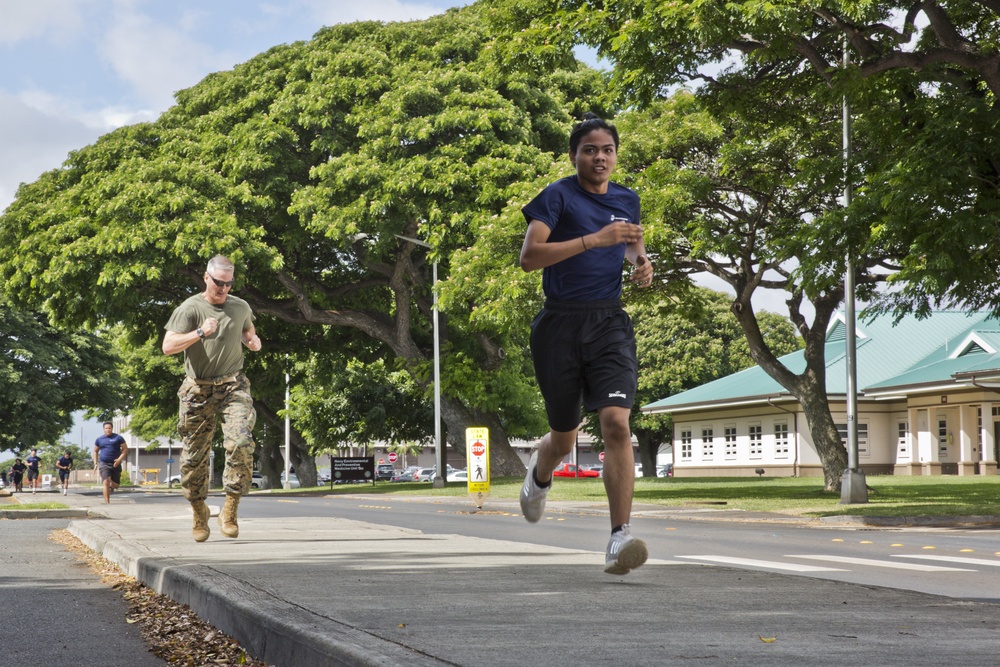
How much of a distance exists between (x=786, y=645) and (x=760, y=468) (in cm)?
4994

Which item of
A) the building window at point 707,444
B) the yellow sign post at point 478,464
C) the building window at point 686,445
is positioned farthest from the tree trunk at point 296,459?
the yellow sign post at point 478,464

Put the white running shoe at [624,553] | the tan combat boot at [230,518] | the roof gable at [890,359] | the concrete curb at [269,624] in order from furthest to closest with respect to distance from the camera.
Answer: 1. the roof gable at [890,359]
2. the tan combat boot at [230,518]
3. the white running shoe at [624,553]
4. the concrete curb at [269,624]

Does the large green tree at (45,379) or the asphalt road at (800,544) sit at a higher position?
the large green tree at (45,379)

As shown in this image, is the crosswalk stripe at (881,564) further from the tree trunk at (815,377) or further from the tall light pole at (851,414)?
the tree trunk at (815,377)

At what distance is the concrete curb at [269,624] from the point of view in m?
3.63

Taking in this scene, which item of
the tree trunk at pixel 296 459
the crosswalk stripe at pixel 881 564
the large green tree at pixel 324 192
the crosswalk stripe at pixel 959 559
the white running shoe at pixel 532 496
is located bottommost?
the tree trunk at pixel 296 459

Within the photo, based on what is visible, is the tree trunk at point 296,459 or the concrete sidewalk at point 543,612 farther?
the tree trunk at point 296,459

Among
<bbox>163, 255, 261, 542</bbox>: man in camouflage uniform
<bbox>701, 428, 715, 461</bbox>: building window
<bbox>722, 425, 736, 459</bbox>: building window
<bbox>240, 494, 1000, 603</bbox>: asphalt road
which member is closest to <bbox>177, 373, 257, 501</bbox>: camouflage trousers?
<bbox>163, 255, 261, 542</bbox>: man in camouflage uniform

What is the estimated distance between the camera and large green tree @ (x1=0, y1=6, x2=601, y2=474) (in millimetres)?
30469

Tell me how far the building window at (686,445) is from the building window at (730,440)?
10.7ft

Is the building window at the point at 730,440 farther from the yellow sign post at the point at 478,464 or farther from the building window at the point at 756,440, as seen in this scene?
the yellow sign post at the point at 478,464

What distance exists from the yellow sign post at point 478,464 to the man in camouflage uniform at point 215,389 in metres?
13.6

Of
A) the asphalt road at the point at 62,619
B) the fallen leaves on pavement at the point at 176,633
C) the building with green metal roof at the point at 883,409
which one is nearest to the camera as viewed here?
the fallen leaves on pavement at the point at 176,633

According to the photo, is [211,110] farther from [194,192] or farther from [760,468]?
[760,468]
